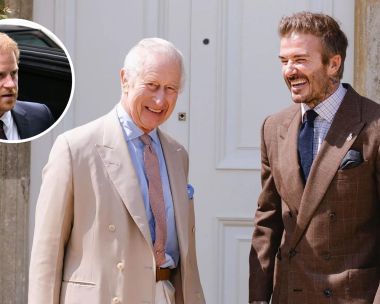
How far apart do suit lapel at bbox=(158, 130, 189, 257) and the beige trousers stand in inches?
4.7

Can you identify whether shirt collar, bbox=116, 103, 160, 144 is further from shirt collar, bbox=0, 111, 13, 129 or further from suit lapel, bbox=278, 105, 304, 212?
shirt collar, bbox=0, 111, 13, 129

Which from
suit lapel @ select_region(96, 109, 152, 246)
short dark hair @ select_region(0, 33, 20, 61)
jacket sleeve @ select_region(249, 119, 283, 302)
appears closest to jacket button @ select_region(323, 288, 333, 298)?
jacket sleeve @ select_region(249, 119, 283, 302)

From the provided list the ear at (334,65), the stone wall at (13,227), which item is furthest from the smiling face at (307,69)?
the stone wall at (13,227)

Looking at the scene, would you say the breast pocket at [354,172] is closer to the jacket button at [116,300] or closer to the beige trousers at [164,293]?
the beige trousers at [164,293]

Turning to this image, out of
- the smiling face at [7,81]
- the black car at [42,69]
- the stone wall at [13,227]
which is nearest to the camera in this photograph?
the smiling face at [7,81]

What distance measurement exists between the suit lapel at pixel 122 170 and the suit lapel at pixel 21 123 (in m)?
0.83

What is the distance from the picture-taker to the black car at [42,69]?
4.05 meters

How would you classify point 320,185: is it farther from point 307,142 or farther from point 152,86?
point 152,86

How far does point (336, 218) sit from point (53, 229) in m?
0.95

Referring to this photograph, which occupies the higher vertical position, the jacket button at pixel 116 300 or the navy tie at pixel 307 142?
the navy tie at pixel 307 142

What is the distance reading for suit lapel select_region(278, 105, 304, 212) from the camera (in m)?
3.35

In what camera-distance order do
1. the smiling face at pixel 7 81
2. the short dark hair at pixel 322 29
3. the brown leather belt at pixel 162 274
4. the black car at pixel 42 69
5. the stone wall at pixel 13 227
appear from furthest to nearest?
1. the stone wall at pixel 13 227
2. the black car at pixel 42 69
3. the smiling face at pixel 7 81
4. the short dark hair at pixel 322 29
5. the brown leather belt at pixel 162 274

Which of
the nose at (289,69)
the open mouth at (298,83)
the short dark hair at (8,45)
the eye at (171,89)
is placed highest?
the short dark hair at (8,45)

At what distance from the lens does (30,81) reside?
13.3 ft
